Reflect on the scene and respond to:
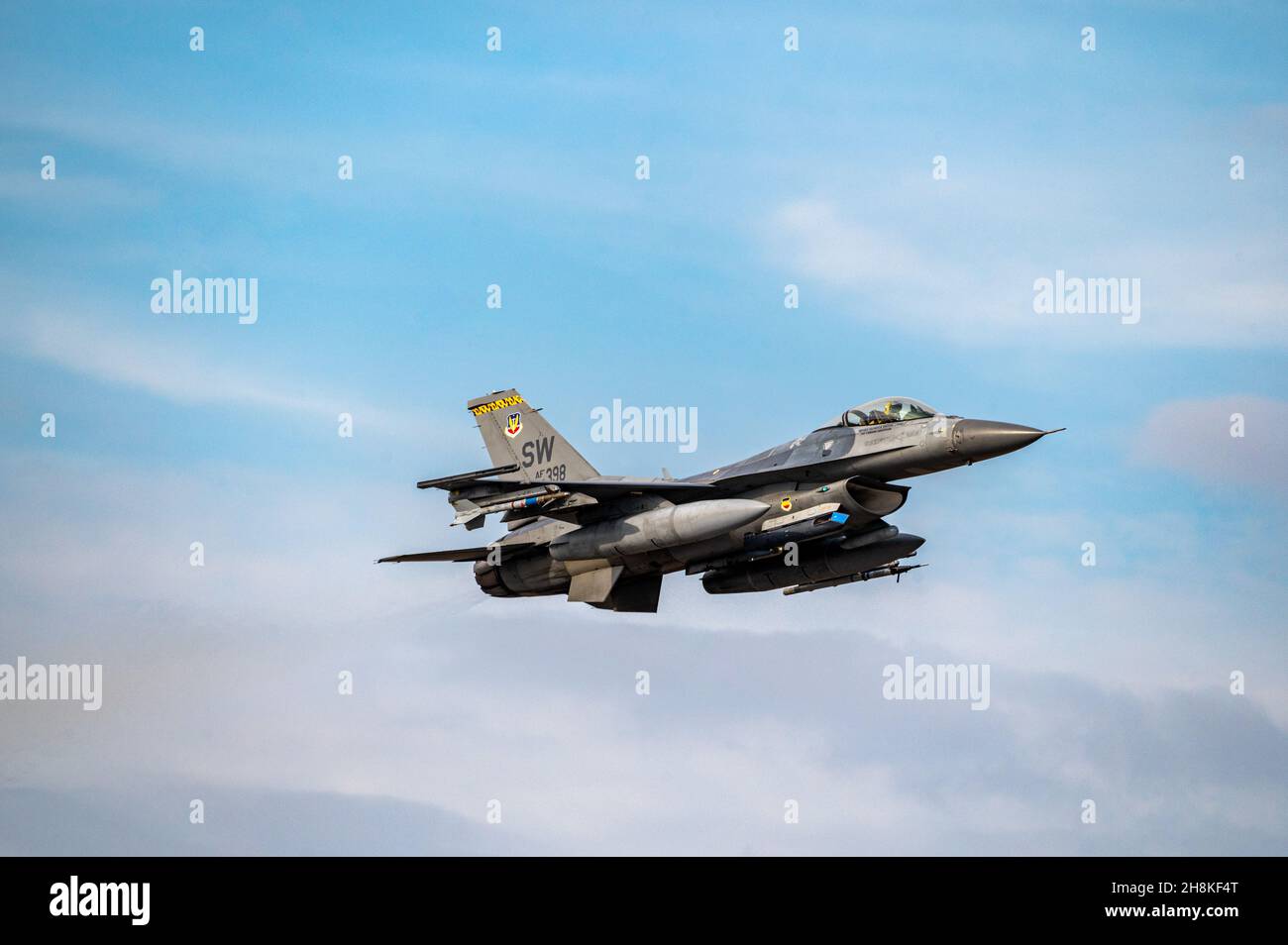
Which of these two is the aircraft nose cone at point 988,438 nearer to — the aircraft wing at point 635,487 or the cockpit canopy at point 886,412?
the cockpit canopy at point 886,412

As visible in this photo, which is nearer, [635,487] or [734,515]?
[734,515]

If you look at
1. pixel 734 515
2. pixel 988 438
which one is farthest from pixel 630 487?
pixel 988 438

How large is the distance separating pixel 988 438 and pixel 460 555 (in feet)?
40.7

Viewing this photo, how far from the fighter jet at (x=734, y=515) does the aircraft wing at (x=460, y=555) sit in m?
0.04

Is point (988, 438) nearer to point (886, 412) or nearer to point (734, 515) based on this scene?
point (886, 412)

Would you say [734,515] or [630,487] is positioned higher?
[630,487]

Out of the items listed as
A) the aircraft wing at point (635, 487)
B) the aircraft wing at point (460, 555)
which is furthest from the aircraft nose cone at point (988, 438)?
the aircraft wing at point (460, 555)

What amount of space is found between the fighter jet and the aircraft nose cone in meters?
0.03

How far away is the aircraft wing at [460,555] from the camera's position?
4453cm

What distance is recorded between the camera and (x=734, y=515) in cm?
4012

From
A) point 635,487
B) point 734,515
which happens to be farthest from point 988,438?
point 635,487
